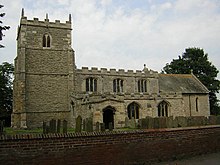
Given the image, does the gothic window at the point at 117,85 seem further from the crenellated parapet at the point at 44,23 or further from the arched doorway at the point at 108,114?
the crenellated parapet at the point at 44,23

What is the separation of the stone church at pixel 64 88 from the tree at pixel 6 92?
8477 millimetres

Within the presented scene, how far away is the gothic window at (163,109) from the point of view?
93.8 ft

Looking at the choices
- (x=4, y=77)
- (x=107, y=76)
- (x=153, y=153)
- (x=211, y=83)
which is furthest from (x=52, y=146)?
(x=211, y=83)

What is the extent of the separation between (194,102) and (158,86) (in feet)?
18.3

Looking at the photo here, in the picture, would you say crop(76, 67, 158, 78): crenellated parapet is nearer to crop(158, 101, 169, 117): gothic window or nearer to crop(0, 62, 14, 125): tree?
crop(158, 101, 169, 117): gothic window

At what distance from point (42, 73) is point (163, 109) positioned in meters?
14.9

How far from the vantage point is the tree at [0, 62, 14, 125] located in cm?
3209

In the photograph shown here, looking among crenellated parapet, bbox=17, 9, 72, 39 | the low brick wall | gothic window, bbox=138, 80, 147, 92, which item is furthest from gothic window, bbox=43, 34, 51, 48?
the low brick wall

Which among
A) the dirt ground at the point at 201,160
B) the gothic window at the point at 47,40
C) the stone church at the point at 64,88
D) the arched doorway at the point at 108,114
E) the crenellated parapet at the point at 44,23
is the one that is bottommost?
the dirt ground at the point at 201,160

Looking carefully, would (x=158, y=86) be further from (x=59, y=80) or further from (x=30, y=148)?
(x=30, y=148)

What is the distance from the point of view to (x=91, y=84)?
92.8 ft

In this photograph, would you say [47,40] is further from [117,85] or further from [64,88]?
[117,85]

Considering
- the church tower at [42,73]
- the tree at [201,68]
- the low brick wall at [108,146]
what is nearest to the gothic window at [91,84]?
the church tower at [42,73]

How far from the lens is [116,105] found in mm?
21328
